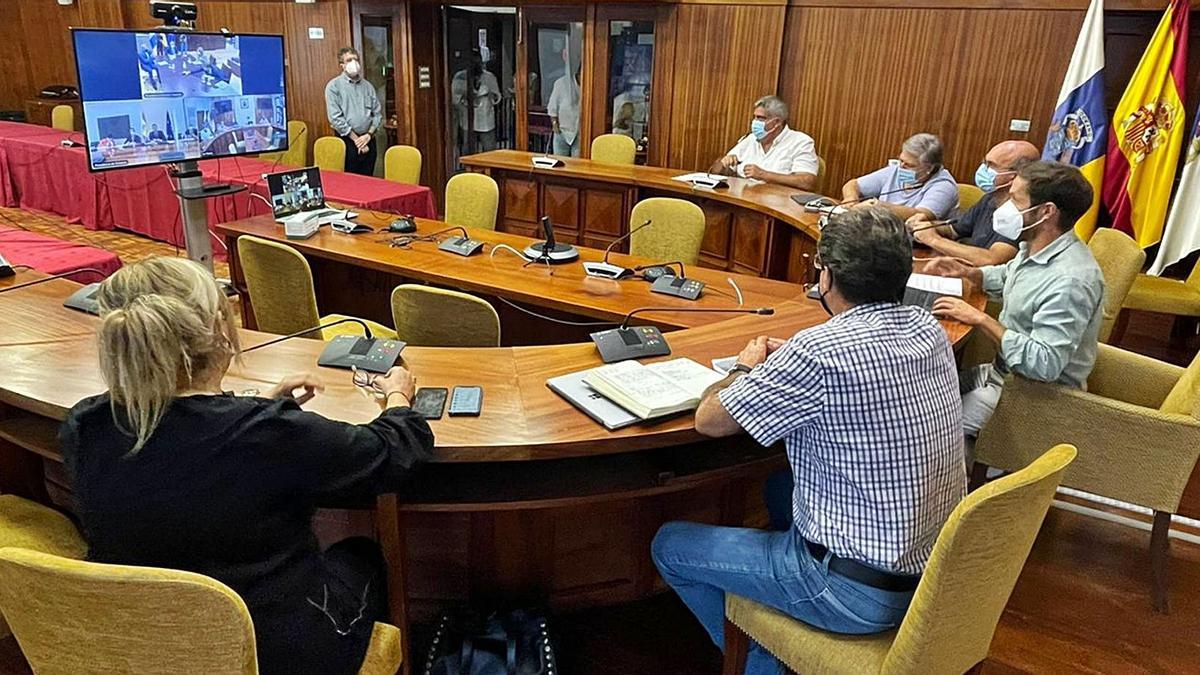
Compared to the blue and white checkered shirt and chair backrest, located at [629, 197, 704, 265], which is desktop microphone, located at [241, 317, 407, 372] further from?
chair backrest, located at [629, 197, 704, 265]

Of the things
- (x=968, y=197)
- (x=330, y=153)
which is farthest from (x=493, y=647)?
(x=330, y=153)

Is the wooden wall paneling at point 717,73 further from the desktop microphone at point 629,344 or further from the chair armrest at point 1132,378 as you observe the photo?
the desktop microphone at point 629,344

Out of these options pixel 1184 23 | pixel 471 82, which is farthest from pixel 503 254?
pixel 471 82

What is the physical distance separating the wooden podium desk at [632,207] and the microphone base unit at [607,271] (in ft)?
3.43

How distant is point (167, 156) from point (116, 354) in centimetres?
276

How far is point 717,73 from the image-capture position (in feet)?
19.3

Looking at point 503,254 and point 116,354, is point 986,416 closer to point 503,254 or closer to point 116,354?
point 503,254

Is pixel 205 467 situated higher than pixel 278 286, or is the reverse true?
pixel 205 467

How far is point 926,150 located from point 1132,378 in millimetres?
1643

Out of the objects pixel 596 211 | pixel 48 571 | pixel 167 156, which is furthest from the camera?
pixel 596 211

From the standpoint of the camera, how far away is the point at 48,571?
1045 millimetres

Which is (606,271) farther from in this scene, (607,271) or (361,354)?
(361,354)

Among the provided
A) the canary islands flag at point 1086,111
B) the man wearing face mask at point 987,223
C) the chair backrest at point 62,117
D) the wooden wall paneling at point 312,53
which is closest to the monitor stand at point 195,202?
the man wearing face mask at point 987,223

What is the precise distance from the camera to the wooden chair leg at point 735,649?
1.74 m
